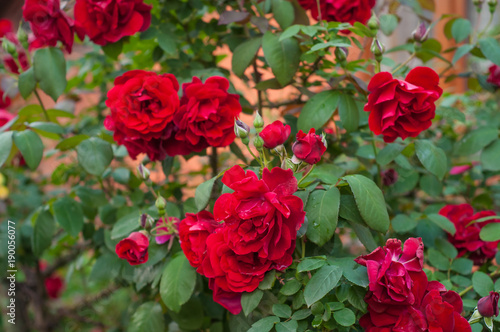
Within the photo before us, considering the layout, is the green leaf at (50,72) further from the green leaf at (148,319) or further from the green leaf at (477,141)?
the green leaf at (477,141)

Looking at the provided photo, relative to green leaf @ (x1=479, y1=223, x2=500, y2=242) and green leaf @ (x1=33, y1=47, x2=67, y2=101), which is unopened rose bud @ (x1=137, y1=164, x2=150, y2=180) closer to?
green leaf @ (x1=33, y1=47, x2=67, y2=101)

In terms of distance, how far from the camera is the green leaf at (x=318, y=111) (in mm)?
798

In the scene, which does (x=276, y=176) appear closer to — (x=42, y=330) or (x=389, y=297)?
(x=389, y=297)

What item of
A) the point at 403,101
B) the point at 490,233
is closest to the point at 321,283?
the point at 403,101

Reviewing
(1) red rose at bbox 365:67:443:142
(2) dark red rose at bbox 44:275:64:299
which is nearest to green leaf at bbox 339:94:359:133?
(1) red rose at bbox 365:67:443:142

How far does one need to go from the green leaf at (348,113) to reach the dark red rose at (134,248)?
41cm

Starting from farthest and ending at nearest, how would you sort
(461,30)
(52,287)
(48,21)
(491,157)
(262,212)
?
(52,287), (461,30), (491,157), (48,21), (262,212)

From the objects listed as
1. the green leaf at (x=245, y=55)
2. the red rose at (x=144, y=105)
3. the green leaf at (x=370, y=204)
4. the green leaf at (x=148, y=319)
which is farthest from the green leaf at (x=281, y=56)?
the green leaf at (x=148, y=319)

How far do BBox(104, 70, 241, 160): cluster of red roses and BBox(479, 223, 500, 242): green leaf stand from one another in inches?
19.4

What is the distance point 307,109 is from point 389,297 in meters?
0.38

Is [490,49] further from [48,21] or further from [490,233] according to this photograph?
[48,21]

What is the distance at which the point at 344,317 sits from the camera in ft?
1.90

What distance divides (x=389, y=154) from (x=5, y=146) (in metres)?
0.73

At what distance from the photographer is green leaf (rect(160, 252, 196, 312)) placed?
71 cm
